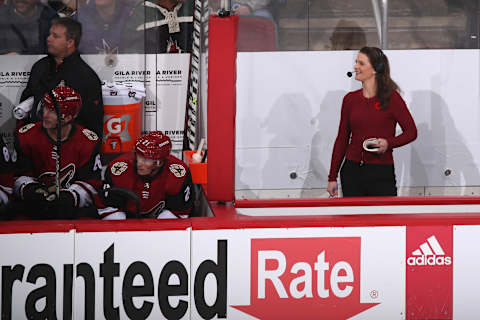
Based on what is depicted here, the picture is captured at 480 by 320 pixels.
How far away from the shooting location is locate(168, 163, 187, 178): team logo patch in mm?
5016

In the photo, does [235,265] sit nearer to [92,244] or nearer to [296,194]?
[92,244]

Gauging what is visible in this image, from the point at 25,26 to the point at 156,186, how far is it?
2.25m

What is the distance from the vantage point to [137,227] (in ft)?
12.9

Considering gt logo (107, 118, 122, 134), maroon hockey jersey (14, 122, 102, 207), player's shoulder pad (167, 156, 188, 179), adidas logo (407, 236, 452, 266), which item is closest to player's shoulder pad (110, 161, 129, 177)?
player's shoulder pad (167, 156, 188, 179)

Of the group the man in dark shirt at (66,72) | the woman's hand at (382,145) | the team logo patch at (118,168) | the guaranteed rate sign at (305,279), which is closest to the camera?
the guaranteed rate sign at (305,279)

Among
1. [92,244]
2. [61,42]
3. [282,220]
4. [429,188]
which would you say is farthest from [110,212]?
[429,188]

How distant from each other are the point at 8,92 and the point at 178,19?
4.61ft

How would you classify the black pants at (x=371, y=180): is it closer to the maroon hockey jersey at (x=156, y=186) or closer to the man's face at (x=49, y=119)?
the maroon hockey jersey at (x=156, y=186)

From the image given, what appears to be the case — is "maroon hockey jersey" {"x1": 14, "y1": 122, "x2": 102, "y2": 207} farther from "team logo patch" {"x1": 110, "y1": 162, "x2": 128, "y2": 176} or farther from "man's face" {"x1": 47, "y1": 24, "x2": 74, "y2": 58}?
"man's face" {"x1": 47, "y1": 24, "x2": 74, "y2": 58}

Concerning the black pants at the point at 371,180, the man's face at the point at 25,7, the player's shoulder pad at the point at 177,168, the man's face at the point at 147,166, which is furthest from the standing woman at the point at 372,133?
the man's face at the point at 25,7

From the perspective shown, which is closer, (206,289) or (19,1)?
(206,289)

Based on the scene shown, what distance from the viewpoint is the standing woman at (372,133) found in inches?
223

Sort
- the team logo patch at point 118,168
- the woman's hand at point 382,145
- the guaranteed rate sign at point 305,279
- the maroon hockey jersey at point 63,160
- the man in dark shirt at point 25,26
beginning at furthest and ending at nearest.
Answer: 1. the man in dark shirt at point 25,26
2. the woman's hand at point 382,145
3. the maroon hockey jersey at point 63,160
4. the team logo patch at point 118,168
5. the guaranteed rate sign at point 305,279

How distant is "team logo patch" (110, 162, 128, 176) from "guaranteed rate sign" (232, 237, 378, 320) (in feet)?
4.13
